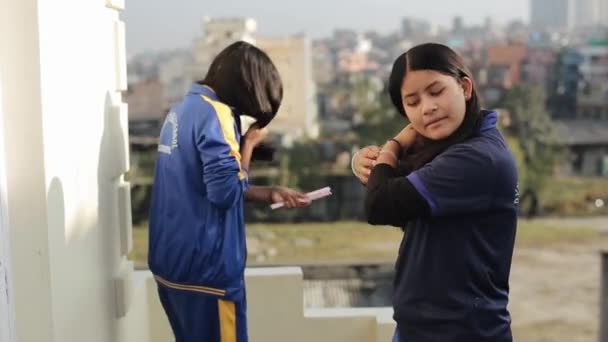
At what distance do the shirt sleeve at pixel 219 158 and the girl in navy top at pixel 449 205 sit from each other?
382 millimetres

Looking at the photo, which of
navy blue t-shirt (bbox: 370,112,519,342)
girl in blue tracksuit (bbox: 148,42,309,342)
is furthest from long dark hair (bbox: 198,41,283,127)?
navy blue t-shirt (bbox: 370,112,519,342)

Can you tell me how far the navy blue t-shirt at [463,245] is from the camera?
1.07 m

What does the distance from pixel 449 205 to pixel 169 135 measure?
680mm

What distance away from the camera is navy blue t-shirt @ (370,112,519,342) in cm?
107

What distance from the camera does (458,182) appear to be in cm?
107

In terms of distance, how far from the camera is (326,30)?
3403 cm

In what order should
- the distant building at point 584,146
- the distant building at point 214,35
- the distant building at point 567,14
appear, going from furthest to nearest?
the distant building at point 567,14
the distant building at point 584,146
the distant building at point 214,35

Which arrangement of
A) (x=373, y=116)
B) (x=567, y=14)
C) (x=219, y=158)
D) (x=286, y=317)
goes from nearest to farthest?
1. (x=219, y=158)
2. (x=286, y=317)
3. (x=373, y=116)
4. (x=567, y=14)

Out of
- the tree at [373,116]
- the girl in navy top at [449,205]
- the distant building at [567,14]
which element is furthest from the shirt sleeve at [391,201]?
the distant building at [567,14]

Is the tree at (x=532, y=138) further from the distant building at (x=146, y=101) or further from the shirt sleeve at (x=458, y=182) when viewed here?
the shirt sleeve at (x=458, y=182)

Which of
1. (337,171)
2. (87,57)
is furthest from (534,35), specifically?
(87,57)

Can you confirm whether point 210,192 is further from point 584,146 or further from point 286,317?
point 584,146

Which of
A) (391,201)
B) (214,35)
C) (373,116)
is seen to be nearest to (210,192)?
(391,201)

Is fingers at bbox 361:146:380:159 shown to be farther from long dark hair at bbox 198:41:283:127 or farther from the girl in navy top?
long dark hair at bbox 198:41:283:127
